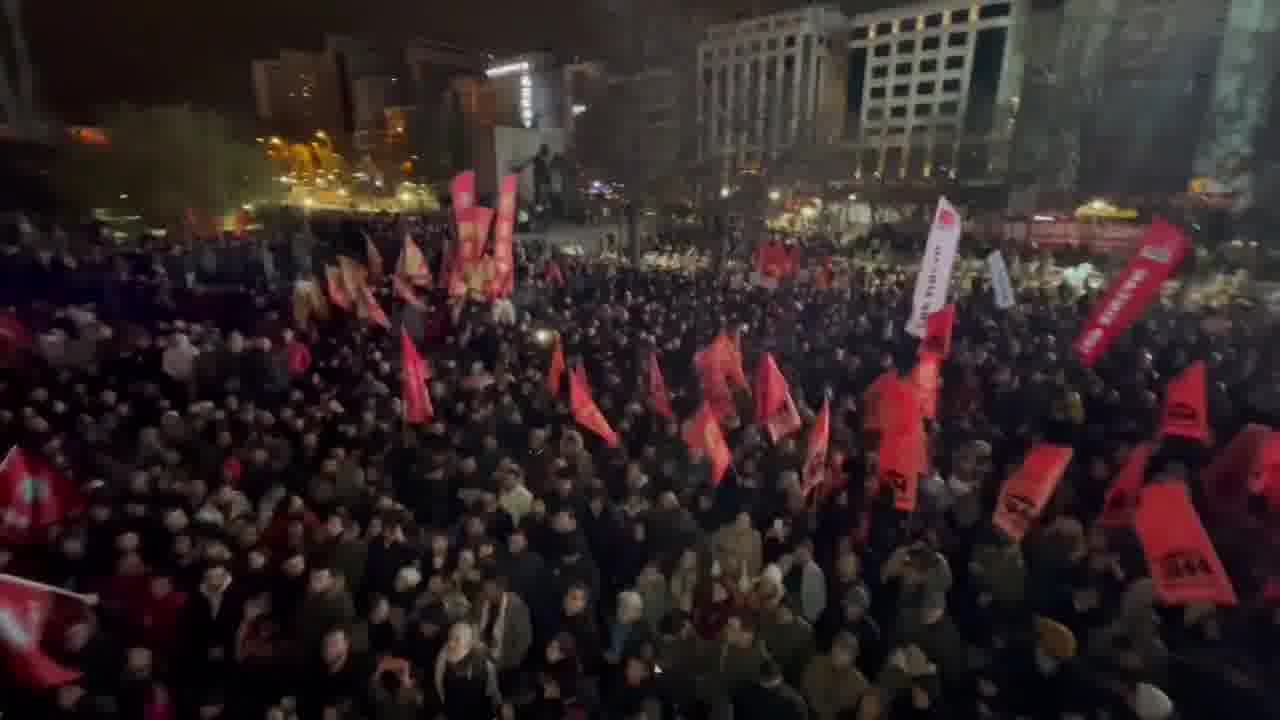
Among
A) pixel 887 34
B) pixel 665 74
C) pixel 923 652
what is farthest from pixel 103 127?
pixel 887 34

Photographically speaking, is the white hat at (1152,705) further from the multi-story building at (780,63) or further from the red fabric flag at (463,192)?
the multi-story building at (780,63)

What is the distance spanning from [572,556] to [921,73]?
7110cm

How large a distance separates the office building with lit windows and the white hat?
5339cm

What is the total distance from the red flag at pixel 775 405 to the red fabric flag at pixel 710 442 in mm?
640

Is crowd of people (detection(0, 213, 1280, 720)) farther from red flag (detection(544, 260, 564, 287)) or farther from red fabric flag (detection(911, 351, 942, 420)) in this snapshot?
red flag (detection(544, 260, 564, 287))

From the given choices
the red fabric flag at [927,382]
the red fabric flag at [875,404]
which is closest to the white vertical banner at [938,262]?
the red fabric flag at [927,382]

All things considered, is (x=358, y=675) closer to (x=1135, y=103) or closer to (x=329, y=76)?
(x=1135, y=103)

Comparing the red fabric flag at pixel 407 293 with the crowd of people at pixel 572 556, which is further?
the red fabric flag at pixel 407 293

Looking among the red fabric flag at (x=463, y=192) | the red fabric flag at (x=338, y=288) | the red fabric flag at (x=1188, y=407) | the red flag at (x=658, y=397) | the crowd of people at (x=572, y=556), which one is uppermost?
the red fabric flag at (x=463, y=192)

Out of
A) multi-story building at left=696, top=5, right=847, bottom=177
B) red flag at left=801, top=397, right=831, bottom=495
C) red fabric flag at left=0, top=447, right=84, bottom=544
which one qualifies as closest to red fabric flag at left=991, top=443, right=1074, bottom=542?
red flag at left=801, top=397, right=831, bottom=495

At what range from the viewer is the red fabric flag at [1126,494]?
213 inches

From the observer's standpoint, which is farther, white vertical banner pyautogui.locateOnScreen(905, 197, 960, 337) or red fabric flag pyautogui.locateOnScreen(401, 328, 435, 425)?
white vertical banner pyautogui.locateOnScreen(905, 197, 960, 337)

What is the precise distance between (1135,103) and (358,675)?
36.3m

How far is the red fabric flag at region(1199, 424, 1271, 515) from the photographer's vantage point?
18.2 feet
